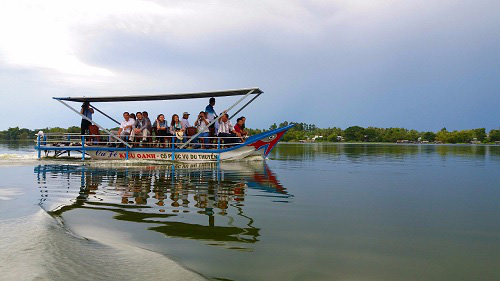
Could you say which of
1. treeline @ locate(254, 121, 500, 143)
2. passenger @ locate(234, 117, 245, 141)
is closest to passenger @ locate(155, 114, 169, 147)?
passenger @ locate(234, 117, 245, 141)

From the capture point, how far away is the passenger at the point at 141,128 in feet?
55.3

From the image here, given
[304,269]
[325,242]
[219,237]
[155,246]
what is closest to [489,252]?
[325,242]

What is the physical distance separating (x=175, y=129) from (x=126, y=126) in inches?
97.5

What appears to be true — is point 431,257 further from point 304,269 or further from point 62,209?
point 62,209

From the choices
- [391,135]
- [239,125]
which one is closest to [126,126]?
[239,125]

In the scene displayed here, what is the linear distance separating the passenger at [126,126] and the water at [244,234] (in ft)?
27.2

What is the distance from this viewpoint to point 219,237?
179 inches

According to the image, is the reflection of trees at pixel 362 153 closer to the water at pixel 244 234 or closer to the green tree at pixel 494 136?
the water at pixel 244 234

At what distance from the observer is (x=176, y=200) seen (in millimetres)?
7156

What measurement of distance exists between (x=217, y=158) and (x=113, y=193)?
A: 8.96 meters

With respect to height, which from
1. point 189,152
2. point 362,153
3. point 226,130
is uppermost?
point 226,130

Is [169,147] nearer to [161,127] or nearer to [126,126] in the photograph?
[161,127]

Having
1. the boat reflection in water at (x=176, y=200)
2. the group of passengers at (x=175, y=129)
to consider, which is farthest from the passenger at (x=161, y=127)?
the boat reflection in water at (x=176, y=200)

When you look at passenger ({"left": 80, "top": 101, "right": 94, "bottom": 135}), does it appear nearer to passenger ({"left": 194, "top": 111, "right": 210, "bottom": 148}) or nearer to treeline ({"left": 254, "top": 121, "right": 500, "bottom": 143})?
passenger ({"left": 194, "top": 111, "right": 210, "bottom": 148})
